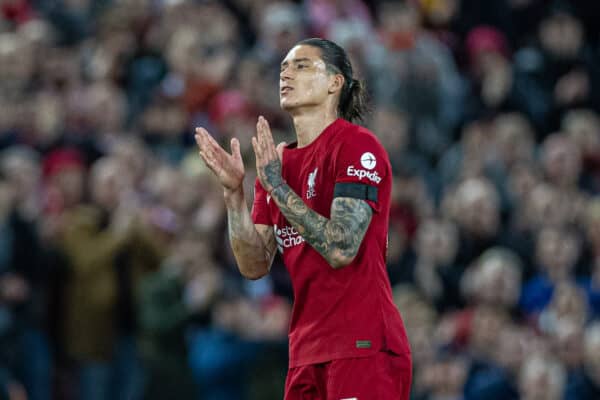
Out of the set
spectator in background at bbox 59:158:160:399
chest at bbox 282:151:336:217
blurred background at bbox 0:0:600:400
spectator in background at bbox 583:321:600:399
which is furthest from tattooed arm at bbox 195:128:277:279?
spectator in background at bbox 59:158:160:399

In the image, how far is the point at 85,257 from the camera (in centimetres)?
1026

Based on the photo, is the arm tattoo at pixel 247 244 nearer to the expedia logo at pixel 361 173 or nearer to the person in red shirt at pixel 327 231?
the person in red shirt at pixel 327 231

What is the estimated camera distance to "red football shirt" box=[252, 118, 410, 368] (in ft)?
17.8

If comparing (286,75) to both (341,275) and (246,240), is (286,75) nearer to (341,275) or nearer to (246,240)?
(246,240)

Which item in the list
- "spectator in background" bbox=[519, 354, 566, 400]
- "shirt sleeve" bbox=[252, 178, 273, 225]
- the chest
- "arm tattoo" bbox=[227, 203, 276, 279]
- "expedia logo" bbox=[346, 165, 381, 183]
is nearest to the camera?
"expedia logo" bbox=[346, 165, 381, 183]

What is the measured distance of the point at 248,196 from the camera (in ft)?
37.3

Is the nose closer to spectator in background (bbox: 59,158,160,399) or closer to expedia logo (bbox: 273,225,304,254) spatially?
expedia logo (bbox: 273,225,304,254)

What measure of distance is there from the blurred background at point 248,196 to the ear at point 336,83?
427 centimetres

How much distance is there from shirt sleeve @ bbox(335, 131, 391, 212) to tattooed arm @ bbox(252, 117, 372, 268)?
9 centimetres

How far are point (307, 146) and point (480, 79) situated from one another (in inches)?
348

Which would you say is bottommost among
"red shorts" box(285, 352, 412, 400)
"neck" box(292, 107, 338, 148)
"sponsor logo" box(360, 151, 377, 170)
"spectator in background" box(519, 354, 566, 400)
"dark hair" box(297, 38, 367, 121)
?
"spectator in background" box(519, 354, 566, 400)

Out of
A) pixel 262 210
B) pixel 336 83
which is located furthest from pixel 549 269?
pixel 336 83

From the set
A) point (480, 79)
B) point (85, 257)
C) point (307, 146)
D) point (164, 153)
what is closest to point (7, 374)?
point (85, 257)

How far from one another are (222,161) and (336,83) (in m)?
0.62
